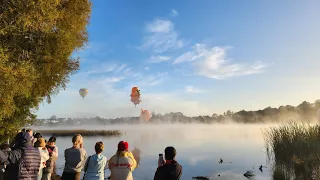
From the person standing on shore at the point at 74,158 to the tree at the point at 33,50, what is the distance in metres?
6.08

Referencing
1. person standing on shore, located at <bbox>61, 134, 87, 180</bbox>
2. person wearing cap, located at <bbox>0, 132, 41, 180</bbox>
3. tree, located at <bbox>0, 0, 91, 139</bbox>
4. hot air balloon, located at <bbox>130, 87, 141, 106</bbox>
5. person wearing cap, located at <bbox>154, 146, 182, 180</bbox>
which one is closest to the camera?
person wearing cap, located at <bbox>154, 146, 182, 180</bbox>

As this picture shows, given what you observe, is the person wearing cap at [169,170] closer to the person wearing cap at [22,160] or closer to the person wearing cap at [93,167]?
the person wearing cap at [93,167]

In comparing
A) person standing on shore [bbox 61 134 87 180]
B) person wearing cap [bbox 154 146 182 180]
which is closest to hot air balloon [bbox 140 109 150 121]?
person standing on shore [bbox 61 134 87 180]

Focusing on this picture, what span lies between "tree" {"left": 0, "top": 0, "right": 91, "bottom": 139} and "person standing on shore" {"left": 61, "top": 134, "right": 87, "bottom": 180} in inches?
239

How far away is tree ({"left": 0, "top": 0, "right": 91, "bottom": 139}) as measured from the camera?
11.6 metres

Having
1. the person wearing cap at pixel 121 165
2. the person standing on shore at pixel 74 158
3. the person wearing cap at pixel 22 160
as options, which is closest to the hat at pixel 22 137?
the person wearing cap at pixel 22 160

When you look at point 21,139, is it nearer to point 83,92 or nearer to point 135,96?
point 135,96

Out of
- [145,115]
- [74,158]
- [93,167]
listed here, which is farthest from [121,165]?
[145,115]

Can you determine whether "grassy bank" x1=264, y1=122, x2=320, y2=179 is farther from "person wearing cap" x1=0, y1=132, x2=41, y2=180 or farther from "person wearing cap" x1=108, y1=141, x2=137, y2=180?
"person wearing cap" x1=0, y1=132, x2=41, y2=180

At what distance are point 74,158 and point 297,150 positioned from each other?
13285mm

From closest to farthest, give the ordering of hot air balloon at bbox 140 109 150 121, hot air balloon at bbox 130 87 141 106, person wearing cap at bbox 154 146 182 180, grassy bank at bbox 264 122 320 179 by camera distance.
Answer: person wearing cap at bbox 154 146 182 180
grassy bank at bbox 264 122 320 179
hot air balloon at bbox 130 87 141 106
hot air balloon at bbox 140 109 150 121

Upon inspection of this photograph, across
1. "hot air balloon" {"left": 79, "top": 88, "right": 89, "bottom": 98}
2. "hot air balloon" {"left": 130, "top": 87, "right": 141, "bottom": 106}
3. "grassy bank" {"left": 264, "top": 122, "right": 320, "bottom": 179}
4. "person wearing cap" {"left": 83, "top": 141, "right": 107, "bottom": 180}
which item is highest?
"hot air balloon" {"left": 79, "top": 88, "right": 89, "bottom": 98}

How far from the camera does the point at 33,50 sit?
46.5ft

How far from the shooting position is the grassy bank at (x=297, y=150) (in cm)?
1423
